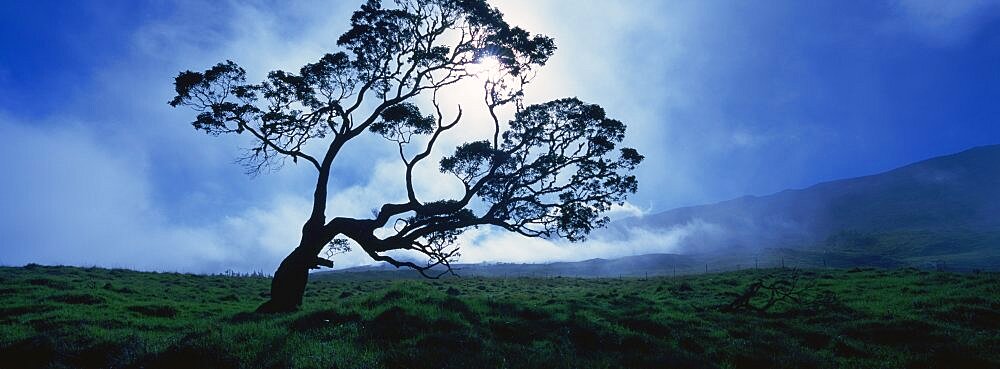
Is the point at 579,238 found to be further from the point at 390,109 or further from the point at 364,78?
the point at 364,78

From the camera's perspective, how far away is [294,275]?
19.5m

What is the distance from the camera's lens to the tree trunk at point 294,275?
744 inches

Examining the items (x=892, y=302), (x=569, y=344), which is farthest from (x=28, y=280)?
(x=892, y=302)

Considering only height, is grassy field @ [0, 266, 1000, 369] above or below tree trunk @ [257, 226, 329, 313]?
below

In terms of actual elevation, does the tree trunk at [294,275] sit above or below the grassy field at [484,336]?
above

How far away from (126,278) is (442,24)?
34309 mm

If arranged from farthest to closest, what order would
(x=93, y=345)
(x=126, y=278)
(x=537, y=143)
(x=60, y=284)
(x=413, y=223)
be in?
(x=126, y=278)
(x=60, y=284)
(x=537, y=143)
(x=413, y=223)
(x=93, y=345)

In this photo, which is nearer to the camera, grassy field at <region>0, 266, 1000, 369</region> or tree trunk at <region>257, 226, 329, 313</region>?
grassy field at <region>0, 266, 1000, 369</region>

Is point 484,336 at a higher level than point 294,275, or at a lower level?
lower

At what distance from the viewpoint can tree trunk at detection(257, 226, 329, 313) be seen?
62.0 feet

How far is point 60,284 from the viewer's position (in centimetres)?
2991

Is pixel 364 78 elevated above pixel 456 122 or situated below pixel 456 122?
above

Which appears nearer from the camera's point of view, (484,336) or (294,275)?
(484,336)

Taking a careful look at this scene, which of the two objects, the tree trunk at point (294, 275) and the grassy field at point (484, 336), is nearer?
the grassy field at point (484, 336)
